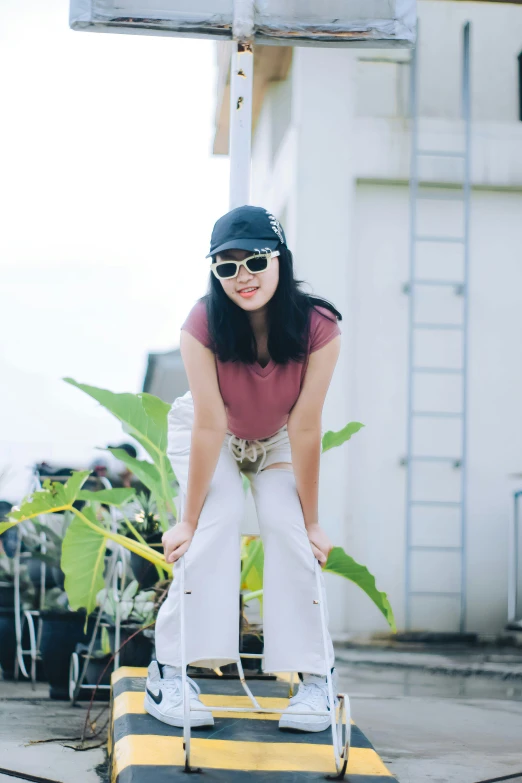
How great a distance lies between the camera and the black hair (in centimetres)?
237

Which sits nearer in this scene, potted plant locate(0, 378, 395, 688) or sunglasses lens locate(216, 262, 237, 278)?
sunglasses lens locate(216, 262, 237, 278)

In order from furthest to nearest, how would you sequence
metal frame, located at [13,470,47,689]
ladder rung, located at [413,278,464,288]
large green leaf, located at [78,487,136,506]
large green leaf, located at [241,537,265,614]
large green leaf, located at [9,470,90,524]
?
ladder rung, located at [413,278,464,288] < metal frame, located at [13,470,47,689] < large green leaf, located at [241,537,265,614] < large green leaf, located at [78,487,136,506] < large green leaf, located at [9,470,90,524]

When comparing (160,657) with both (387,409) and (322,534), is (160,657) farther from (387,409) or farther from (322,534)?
(387,409)

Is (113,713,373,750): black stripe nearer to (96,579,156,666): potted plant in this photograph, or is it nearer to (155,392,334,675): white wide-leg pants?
(155,392,334,675): white wide-leg pants

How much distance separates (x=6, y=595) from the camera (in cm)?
448

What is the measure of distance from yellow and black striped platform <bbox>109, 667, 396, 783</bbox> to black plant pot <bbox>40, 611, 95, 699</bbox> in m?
1.34

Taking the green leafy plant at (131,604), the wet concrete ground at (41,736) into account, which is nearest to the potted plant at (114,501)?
the green leafy plant at (131,604)

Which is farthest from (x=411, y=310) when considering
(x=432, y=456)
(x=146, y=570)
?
(x=146, y=570)

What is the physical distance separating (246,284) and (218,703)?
1204 mm

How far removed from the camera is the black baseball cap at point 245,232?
2.29 meters

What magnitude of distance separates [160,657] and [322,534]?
529 mm

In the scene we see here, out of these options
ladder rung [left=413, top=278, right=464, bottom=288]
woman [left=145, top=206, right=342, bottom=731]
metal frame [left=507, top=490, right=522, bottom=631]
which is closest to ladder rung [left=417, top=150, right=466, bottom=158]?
ladder rung [left=413, top=278, right=464, bottom=288]

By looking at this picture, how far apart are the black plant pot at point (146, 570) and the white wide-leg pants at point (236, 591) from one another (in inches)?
53.7

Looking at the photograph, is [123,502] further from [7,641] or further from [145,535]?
[7,641]
